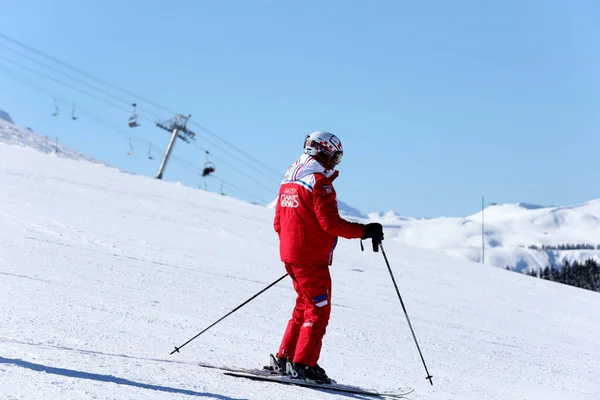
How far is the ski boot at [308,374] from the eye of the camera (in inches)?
204

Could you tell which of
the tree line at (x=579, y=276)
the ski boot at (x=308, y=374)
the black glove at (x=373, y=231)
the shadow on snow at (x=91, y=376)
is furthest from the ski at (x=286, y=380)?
the tree line at (x=579, y=276)

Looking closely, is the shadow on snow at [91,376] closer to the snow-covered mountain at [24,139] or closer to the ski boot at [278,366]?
the ski boot at [278,366]

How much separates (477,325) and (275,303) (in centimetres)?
327

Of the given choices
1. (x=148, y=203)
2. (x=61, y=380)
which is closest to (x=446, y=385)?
(x=61, y=380)

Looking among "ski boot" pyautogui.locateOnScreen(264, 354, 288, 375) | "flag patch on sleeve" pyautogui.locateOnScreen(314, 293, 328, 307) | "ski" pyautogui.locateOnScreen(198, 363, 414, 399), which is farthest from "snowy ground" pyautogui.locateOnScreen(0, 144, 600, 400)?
"flag patch on sleeve" pyautogui.locateOnScreen(314, 293, 328, 307)

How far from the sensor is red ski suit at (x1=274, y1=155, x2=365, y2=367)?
206 inches

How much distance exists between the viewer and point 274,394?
4598mm

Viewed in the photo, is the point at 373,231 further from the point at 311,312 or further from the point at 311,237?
the point at 311,312

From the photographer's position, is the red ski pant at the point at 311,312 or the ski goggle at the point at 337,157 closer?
the red ski pant at the point at 311,312

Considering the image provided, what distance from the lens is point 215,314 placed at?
7.61 metres

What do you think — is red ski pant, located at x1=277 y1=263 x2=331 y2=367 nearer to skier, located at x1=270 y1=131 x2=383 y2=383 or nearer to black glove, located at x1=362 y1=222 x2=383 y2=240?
skier, located at x1=270 y1=131 x2=383 y2=383

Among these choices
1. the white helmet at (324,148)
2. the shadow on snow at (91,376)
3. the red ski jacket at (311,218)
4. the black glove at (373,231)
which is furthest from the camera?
the white helmet at (324,148)

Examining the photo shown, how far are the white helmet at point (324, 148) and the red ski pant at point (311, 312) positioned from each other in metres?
0.78

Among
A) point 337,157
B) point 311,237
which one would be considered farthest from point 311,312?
point 337,157
